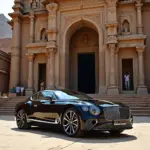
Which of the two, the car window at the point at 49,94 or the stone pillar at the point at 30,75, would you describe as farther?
the stone pillar at the point at 30,75

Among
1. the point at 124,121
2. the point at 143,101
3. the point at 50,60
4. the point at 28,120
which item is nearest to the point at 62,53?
the point at 50,60

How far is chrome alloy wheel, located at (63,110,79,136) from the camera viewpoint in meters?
6.18

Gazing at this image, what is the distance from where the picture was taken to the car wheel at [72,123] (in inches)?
240

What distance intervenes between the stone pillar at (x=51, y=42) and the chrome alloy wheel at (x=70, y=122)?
14855 millimetres

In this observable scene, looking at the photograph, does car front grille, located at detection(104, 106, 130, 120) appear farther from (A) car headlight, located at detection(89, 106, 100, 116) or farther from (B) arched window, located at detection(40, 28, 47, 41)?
(B) arched window, located at detection(40, 28, 47, 41)

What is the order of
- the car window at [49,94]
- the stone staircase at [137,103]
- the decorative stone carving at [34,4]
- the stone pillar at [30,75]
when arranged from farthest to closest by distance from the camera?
the decorative stone carving at [34,4] < the stone pillar at [30,75] < the stone staircase at [137,103] < the car window at [49,94]

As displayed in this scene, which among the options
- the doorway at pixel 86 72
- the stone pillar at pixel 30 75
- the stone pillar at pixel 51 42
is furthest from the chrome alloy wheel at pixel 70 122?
the doorway at pixel 86 72

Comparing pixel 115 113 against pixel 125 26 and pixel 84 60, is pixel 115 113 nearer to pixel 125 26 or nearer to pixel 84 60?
pixel 125 26

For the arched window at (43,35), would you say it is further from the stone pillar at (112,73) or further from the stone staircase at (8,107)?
the stone staircase at (8,107)

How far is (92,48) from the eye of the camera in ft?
79.1

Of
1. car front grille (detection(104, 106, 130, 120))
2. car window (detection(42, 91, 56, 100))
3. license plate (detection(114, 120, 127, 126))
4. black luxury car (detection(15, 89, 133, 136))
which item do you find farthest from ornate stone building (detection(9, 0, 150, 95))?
license plate (detection(114, 120, 127, 126))

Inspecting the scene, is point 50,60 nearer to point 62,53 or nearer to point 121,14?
point 62,53

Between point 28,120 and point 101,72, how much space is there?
13380mm

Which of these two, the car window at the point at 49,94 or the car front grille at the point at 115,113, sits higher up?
the car window at the point at 49,94
